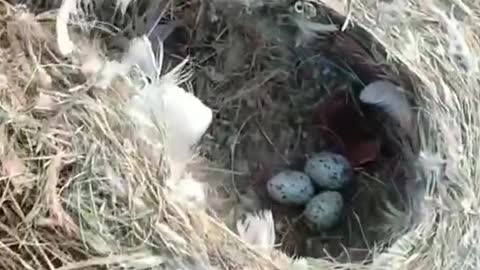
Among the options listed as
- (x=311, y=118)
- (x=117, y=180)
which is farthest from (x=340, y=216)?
(x=117, y=180)

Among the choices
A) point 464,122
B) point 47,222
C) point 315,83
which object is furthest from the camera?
point 315,83

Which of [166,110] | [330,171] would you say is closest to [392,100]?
[330,171]

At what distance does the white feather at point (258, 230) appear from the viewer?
1.13 meters

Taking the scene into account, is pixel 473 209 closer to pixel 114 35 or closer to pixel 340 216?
pixel 340 216

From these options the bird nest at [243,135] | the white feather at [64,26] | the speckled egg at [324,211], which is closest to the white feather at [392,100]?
the bird nest at [243,135]

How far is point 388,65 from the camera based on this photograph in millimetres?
1213

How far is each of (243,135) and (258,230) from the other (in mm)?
193

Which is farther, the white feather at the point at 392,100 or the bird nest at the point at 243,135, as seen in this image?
the white feather at the point at 392,100

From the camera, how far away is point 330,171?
1.28m

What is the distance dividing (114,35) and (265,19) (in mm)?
Answer: 162

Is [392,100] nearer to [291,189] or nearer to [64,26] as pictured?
[291,189]

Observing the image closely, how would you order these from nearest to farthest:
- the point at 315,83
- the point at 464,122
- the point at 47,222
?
the point at 47,222 < the point at 464,122 < the point at 315,83

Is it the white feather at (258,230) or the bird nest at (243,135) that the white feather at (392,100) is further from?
the white feather at (258,230)

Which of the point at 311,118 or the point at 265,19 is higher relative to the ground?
the point at 265,19
